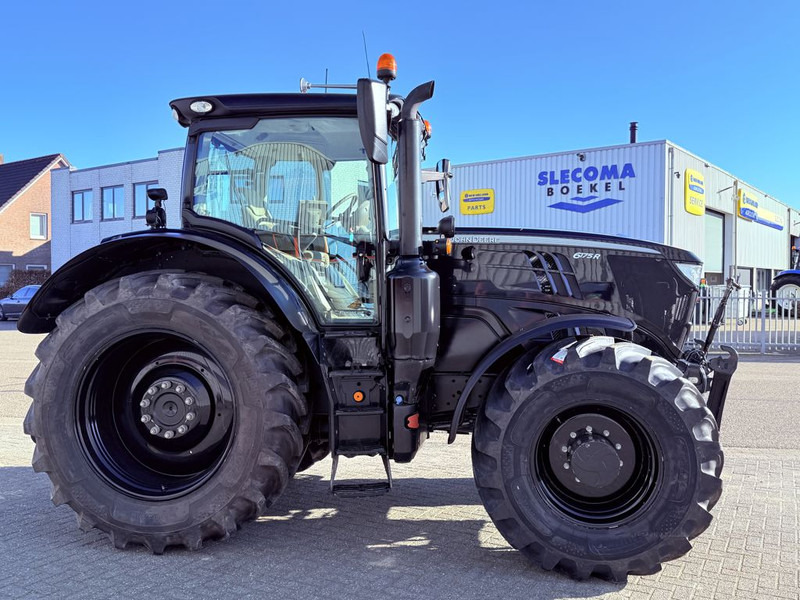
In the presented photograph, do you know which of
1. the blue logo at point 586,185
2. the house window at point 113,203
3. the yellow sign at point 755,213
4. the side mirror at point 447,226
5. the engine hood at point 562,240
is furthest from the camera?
the house window at point 113,203

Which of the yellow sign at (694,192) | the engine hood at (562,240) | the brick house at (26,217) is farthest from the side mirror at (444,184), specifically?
the brick house at (26,217)

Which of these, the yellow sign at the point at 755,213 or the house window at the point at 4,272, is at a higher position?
the yellow sign at the point at 755,213

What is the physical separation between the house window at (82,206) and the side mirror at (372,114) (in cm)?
3231

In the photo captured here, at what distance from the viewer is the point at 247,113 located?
3840 mm

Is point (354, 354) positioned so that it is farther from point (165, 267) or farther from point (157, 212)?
point (157, 212)

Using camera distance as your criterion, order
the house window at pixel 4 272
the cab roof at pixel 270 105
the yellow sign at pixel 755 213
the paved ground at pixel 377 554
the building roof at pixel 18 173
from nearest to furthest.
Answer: the paved ground at pixel 377 554, the cab roof at pixel 270 105, the yellow sign at pixel 755 213, the house window at pixel 4 272, the building roof at pixel 18 173

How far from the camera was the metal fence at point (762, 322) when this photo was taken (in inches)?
575

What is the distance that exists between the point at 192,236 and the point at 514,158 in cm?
2164

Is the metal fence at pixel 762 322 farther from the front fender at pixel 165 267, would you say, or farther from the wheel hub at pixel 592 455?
the front fender at pixel 165 267

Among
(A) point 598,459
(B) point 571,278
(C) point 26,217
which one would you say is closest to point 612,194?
(B) point 571,278

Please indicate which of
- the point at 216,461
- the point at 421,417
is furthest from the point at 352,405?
the point at 216,461

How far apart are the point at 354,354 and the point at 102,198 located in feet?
103

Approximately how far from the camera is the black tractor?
3299mm

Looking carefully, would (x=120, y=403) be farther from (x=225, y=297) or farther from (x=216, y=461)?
(x=225, y=297)
